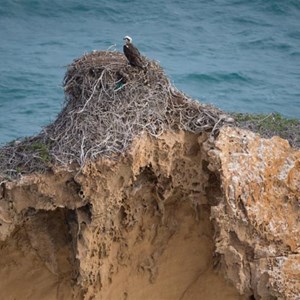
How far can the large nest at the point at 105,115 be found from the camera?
1071cm

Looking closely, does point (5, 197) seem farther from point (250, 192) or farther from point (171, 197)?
point (250, 192)

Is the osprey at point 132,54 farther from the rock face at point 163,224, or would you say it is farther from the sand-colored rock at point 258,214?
the sand-colored rock at point 258,214

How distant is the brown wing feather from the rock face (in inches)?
38.7

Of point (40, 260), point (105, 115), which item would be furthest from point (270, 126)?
point (40, 260)

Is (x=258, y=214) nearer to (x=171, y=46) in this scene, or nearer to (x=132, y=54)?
(x=132, y=54)

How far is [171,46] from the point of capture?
25.1m

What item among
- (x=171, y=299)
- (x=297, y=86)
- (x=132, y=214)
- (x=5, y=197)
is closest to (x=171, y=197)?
(x=132, y=214)

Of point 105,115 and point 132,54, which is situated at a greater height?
point 132,54

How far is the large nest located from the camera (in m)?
10.7

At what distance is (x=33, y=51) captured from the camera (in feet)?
80.5

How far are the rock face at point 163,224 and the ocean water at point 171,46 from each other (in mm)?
8531

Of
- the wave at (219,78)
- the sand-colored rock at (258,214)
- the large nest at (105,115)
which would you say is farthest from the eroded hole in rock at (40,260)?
the wave at (219,78)

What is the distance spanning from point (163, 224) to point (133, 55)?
2.15 metres

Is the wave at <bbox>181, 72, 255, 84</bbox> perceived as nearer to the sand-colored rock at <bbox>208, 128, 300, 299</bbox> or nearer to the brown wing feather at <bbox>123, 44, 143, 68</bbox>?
the brown wing feather at <bbox>123, 44, 143, 68</bbox>
